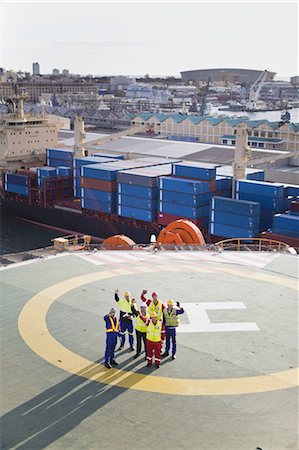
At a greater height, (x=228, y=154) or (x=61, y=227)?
(x=228, y=154)

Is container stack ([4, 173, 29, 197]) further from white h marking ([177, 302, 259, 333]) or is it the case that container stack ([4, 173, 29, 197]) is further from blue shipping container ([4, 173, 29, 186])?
white h marking ([177, 302, 259, 333])

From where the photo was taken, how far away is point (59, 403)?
11133 millimetres

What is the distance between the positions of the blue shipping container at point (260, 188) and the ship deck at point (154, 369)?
1837 cm

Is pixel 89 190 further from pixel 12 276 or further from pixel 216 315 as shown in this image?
pixel 216 315

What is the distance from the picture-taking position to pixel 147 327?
42.2 ft

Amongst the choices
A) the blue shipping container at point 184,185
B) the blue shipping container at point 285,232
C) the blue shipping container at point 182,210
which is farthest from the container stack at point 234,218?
the blue shipping container at point 285,232

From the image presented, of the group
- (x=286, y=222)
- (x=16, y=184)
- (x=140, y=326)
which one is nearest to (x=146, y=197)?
(x=286, y=222)

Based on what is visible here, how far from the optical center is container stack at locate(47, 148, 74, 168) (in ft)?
191

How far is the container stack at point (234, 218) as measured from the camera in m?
37.4

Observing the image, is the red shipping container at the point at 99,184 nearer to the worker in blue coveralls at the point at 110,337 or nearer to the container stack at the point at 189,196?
the container stack at the point at 189,196

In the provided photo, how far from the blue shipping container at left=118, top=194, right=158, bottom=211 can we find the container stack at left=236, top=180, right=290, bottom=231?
7.32 meters

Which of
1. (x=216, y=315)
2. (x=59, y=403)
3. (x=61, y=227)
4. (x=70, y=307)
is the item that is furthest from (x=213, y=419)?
(x=61, y=227)

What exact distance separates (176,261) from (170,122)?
216 ft

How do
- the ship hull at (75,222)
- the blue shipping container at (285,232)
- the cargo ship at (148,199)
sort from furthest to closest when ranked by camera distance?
1. the ship hull at (75,222)
2. the cargo ship at (148,199)
3. the blue shipping container at (285,232)
